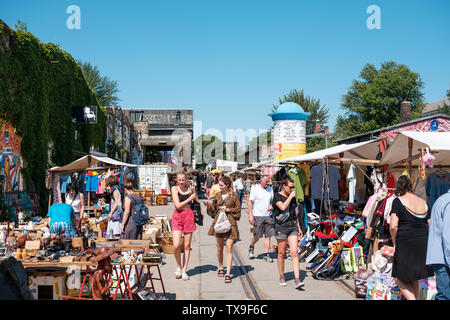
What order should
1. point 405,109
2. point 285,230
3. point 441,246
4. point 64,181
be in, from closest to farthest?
point 441,246, point 285,230, point 64,181, point 405,109

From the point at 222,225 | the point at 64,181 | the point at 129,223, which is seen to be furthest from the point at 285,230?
the point at 64,181

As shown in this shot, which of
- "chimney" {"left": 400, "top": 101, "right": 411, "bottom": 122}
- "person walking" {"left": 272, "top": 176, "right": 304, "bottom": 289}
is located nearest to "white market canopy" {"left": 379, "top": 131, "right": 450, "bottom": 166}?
"person walking" {"left": 272, "top": 176, "right": 304, "bottom": 289}

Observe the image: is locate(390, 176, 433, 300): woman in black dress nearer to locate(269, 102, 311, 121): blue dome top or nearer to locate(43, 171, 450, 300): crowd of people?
locate(43, 171, 450, 300): crowd of people

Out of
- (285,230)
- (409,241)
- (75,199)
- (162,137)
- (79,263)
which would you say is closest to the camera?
(409,241)

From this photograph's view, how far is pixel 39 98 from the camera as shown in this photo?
16.8 metres

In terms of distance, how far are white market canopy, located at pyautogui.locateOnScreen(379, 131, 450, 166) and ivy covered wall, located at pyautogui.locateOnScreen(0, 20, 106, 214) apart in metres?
12.7

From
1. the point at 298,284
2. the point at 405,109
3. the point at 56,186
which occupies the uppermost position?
the point at 405,109

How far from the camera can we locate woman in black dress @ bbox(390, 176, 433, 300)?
190 inches

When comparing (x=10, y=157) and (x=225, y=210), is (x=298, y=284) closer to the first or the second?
(x=225, y=210)

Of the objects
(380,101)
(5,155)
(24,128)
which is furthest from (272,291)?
(380,101)

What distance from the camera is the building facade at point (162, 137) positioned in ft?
146

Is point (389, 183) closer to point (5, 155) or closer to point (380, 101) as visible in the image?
point (5, 155)

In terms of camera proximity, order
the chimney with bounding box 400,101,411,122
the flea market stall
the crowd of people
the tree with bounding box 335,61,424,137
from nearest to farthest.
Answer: the crowd of people → the flea market stall → the chimney with bounding box 400,101,411,122 → the tree with bounding box 335,61,424,137

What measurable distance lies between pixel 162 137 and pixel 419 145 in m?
42.1
